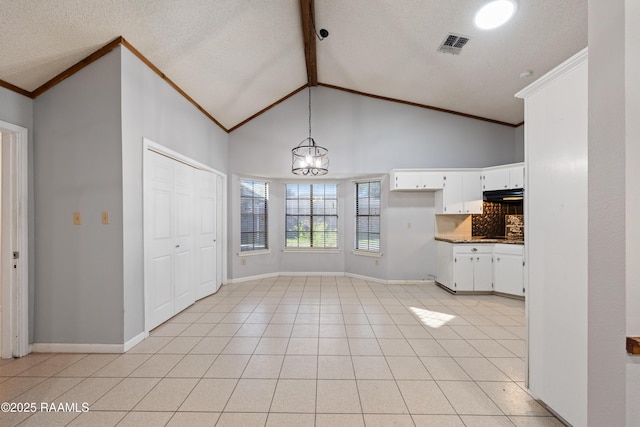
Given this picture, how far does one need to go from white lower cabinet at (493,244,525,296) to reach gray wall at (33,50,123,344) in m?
5.19

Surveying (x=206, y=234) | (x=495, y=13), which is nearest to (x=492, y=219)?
(x=495, y=13)

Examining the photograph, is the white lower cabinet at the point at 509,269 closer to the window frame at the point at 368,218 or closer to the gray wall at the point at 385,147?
the gray wall at the point at 385,147

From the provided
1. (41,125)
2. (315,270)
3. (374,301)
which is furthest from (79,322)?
(315,270)

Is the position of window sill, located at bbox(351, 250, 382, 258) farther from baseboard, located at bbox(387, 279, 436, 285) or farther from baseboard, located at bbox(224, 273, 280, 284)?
baseboard, located at bbox(224, 273, 280, 284)

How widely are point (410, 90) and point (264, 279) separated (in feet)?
15.1

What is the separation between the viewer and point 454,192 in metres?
4.67

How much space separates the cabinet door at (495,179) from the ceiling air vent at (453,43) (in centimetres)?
215

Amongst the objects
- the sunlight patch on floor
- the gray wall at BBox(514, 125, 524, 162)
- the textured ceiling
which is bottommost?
the sunlight patch on floor

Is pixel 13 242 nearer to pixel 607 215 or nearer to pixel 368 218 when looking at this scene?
pixel 607 215

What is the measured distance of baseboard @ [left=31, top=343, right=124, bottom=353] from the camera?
8.08ft

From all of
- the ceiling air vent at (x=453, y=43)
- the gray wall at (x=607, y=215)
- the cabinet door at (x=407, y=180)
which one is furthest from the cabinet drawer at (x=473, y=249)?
the gray wall at (x=607, y=215)

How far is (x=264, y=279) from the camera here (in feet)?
17.7

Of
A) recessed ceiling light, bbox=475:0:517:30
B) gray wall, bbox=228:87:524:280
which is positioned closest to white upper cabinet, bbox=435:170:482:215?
gray wall, bbox=228:87:524:280

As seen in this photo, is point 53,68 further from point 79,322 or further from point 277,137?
point 277,137
